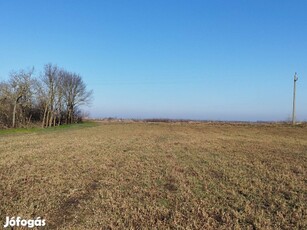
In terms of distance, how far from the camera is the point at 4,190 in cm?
714

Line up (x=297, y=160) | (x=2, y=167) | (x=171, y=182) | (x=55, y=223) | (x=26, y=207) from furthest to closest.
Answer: (x=297, y=160) → (x=2, y=167) → (x=171, y=182) → (x=26, y=207) → (x=55, y=223)

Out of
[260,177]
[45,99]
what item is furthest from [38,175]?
[45,99]

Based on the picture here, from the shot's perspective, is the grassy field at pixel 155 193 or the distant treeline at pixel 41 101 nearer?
the grassy field at pixel 155 193

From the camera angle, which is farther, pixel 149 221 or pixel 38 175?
pixel 38 175

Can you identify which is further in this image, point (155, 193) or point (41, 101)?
point (41, 101)

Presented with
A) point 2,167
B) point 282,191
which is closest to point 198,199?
point 282,191

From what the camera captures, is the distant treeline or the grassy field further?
the distant treeline

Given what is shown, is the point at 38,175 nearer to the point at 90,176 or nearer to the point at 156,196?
the point at 90,176

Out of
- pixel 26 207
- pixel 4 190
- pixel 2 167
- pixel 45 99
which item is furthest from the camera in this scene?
pixel 45 99

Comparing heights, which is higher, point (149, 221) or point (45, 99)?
point (45, 99)

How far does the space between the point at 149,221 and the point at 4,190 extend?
160 inches

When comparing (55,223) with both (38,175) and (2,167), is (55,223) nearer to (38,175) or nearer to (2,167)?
(38,175)

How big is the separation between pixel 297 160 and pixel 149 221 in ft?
31.0

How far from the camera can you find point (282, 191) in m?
7.37
